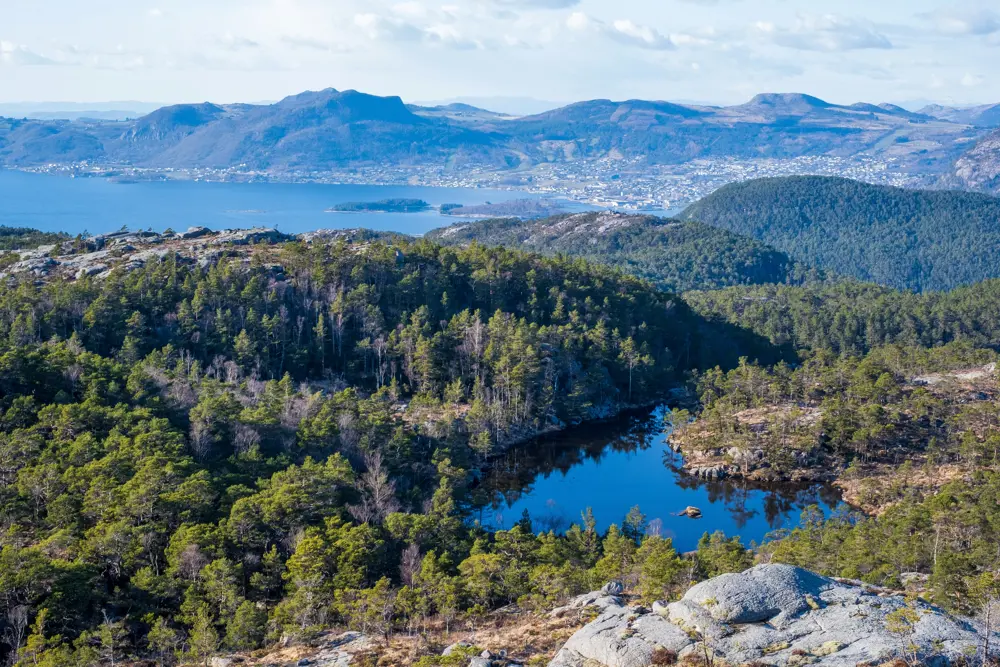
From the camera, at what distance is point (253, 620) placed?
31438mm

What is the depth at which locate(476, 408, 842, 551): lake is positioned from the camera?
185 feet

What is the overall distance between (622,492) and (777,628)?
→ 39.1 metres

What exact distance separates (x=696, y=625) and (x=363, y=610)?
13721mm

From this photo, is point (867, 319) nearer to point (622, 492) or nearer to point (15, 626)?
point (622, 492)

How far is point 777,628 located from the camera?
2383 centimetres

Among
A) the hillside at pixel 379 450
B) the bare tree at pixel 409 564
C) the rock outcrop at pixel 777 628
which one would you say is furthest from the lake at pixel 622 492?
the rock outcrop at pixel 777 628

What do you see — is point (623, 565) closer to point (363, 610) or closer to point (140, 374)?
point (363, 610)

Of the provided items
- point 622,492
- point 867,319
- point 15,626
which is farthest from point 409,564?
point 867,319

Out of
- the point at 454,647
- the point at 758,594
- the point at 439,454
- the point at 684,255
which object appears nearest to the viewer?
the point at 758,594

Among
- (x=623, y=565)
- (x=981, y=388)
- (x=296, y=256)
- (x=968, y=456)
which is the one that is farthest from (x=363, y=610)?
(x=981, y=388)

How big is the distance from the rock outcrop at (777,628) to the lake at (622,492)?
27297mm

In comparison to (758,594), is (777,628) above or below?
below

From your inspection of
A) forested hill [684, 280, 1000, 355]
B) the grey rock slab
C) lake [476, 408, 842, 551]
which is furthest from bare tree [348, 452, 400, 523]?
forested hill [684, 280, 1000, 355]

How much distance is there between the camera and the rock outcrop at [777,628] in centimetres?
2195
